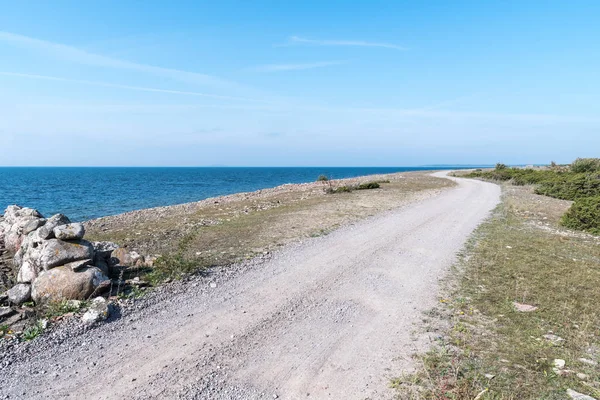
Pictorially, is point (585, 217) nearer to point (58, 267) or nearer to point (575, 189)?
point (575, 189)

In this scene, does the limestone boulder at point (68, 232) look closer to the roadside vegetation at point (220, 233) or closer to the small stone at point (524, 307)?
the roadside vegetation at point (220, 233)

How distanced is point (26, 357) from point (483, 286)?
1005 cm

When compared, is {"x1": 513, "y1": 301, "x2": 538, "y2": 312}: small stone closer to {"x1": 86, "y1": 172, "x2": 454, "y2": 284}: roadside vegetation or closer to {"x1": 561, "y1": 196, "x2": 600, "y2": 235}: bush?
{"x1": 86, "y1": 172, "x2": 454, "y2": 284}: roadside vegetation

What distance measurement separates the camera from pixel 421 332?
6.98 m

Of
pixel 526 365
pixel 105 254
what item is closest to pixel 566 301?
pixel 526 365

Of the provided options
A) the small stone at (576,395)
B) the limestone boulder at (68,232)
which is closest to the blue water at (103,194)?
the limestone boulder at (68,232)

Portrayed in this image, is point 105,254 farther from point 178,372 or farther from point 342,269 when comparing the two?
point 342,269

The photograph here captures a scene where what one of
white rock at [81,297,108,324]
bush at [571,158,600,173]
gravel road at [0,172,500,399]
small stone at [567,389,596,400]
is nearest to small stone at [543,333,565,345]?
small stone at [567,389,596,400]

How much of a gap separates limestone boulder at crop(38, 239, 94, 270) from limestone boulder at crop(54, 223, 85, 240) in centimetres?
15

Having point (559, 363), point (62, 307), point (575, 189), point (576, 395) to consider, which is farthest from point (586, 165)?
point (62, 307)

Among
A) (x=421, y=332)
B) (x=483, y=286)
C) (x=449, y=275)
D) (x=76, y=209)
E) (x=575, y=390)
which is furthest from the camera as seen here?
(x=76, y=209)

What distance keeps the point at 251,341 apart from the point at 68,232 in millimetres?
5698

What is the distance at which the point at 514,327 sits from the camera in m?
7.15

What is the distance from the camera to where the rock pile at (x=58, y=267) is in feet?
26.0
